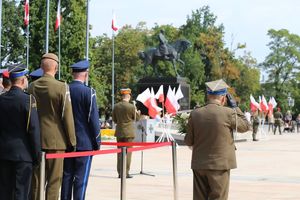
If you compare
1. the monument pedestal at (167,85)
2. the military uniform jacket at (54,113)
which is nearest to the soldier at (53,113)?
the military uniform jacket at (54,113)

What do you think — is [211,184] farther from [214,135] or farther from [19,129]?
[19,129]

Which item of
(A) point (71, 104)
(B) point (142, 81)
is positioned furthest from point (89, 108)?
(B) point (142, 81)

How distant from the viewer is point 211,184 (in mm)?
7043

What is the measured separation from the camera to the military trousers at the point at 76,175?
7.71 metres

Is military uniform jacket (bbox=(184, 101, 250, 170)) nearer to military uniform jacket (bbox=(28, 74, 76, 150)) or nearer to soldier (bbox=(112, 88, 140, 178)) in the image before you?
military uniform jacket (bbox=(28, 74, 76, 150))

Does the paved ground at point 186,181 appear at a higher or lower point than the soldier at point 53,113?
lower

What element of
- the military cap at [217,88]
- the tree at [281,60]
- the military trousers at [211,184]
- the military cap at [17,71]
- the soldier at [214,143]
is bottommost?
the military trousers at [211,184]

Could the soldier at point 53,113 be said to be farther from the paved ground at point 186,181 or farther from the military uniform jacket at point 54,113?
the paved ground at point 186,181

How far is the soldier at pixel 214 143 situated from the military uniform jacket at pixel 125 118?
19.7 feet

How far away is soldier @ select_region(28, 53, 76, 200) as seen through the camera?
721 cm

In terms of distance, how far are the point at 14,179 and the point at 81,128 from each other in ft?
4.74

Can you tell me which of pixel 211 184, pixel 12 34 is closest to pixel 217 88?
pixel 211 184

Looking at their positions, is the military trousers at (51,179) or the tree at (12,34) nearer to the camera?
the military trousers at (51,179)

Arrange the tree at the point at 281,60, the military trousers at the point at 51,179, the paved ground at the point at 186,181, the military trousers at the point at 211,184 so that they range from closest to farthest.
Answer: the military trousers at the point at 211,184 → the military trousers at the point at 51,179 → the paved ground at the point at 186,181 → the tree at the point at 281,60
